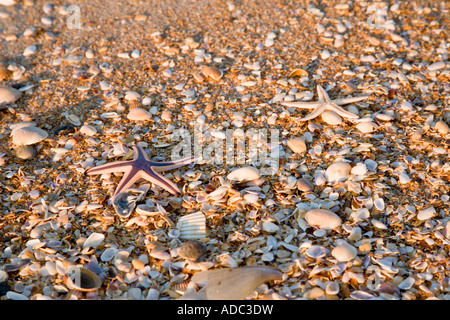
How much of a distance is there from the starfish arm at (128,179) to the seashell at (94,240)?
0.28 m

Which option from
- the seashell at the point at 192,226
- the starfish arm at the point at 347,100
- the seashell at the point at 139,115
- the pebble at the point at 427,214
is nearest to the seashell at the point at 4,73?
the seashell at the point at 139,115

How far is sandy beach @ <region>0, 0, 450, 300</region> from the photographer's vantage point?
221 centimetres

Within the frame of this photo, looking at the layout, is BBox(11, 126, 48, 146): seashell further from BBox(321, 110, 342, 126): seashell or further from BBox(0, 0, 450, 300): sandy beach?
BBox(321, 110, 342, 126): seashell

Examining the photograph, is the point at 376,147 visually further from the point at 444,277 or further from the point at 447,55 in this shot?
the point at 447,55

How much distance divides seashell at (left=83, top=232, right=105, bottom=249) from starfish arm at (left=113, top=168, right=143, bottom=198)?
11.2 inches

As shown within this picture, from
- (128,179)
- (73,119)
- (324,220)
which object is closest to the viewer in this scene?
(324,220)

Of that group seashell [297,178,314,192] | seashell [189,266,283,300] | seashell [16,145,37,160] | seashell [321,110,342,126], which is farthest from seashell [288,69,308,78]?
seashell [16,145,37,160]

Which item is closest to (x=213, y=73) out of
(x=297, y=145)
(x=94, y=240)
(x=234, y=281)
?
(x=297, y=145)

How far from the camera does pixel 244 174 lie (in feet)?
8.58

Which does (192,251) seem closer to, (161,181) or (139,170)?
(161,181)

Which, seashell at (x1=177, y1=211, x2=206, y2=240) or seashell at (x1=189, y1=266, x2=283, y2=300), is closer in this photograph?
seashell at (x1=189, y1=266, x2=283, y2=300)

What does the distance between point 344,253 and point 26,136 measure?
2.47m

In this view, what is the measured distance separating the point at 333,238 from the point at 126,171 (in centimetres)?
144
